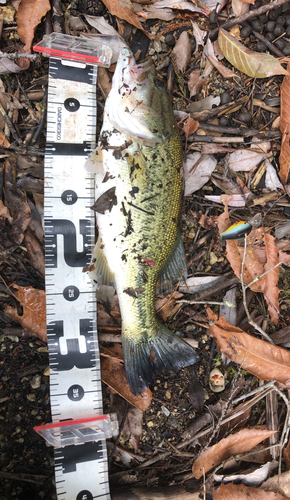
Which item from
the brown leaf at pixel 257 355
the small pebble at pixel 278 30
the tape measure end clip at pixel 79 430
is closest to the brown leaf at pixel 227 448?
the brown leaf at pixel 257 355

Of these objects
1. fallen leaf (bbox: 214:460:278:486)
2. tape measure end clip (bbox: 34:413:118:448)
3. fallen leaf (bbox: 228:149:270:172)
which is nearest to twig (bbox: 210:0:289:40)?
fallen leaf (bbox: 228:149:270:172)

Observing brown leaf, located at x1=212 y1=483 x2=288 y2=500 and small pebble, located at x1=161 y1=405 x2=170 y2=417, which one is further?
small pebble, located at x1=161 y1=405 x2=170 y2=417

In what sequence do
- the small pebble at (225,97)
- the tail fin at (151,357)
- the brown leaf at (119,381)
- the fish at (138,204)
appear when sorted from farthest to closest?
the small pebble at (225,97) < the brown leaf at (119,381) < the tail fin at (151,357) < the fish at (138,204)

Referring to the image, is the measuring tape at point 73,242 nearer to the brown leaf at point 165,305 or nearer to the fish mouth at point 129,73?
the fish mouth at point 129,73

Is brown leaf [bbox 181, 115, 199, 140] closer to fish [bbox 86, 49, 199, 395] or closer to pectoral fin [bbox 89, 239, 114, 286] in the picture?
fish [bbox 86, 49, 199, 395]

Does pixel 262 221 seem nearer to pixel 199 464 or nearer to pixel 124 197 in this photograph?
pixel 124 197

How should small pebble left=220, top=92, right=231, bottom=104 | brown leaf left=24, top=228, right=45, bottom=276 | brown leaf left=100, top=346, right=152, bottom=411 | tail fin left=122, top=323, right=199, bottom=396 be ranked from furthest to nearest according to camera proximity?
small pebble left=220, top=92, right=231, bottom=104, brown leaf left=24, top=228, right=45, bottom=276, brown leaf left=100, top=346, right=152, bottom=411, tail fin left=122, top=323, right=199, bottom=396

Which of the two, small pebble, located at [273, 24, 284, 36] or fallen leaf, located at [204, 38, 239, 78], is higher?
small pebble, located at [273, 24, 284, 36]

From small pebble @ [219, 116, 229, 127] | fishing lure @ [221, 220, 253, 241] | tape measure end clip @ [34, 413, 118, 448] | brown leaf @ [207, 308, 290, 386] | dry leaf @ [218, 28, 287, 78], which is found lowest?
tape measure end clip @ [34, 413, 118, 448]
